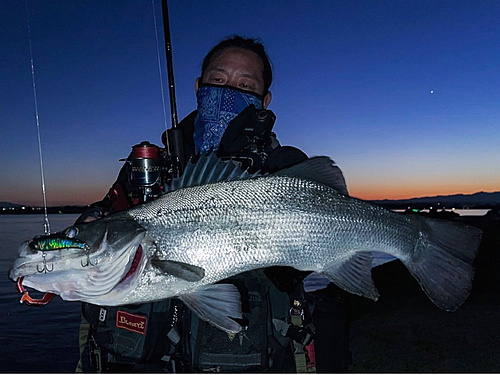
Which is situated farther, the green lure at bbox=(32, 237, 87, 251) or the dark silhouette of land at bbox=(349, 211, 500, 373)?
the dark silhouette of land at bbox=(349, 211, 500, 373)

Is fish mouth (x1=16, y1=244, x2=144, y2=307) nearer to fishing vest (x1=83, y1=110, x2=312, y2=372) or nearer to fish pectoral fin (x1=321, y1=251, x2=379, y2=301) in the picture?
fishing vest (x1=83, y1=110, x2=312, y2=372)

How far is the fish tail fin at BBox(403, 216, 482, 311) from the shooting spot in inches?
94.0

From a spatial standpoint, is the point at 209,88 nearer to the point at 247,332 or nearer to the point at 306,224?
the point at 306,224

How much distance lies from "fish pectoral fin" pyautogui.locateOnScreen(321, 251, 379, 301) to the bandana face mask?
4.62 feet

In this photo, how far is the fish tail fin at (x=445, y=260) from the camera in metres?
2.39

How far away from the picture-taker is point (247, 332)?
2404mm

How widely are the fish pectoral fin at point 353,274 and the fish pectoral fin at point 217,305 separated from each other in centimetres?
58

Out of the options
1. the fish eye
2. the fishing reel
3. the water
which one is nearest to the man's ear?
the fishing reel

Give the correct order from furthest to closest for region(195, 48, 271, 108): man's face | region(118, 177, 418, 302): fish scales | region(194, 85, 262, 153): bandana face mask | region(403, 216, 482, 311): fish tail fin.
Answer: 1. region(195, 48, 271, 108): man's face
2. region(194, 85, 262, 153): bandana face mask
3. region(403, 216, 482, 311): fish tail fin
4. region(118, 177, 418, 302): fish scales

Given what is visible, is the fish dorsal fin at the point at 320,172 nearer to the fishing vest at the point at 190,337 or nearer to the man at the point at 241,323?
the man at the point at 241,323

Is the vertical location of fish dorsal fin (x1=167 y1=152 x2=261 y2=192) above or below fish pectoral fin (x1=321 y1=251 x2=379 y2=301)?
above

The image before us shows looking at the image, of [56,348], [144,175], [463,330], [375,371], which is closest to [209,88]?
[144,175]

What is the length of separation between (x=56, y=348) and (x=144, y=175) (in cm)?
954

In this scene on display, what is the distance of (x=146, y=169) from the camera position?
2625 mm
